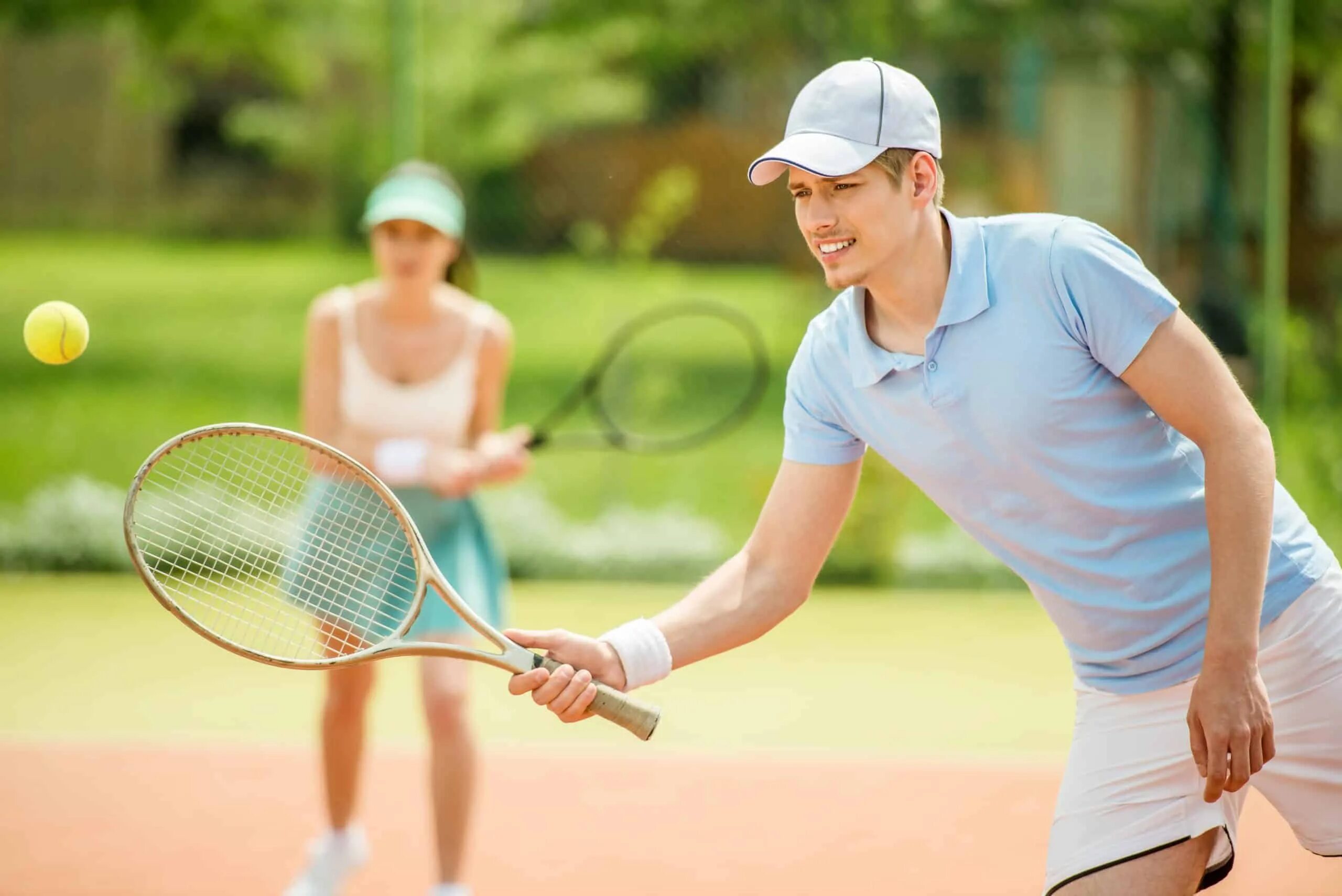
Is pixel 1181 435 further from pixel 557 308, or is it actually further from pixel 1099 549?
pixel 557 308

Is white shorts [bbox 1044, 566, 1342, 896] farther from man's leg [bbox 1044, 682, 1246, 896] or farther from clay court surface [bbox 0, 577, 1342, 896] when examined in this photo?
clay court surface [bbox 0, 577, 1342, 896]

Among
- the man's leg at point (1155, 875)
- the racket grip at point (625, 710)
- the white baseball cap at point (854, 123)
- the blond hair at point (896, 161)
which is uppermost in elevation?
the white baseball cap at point (854, 123)

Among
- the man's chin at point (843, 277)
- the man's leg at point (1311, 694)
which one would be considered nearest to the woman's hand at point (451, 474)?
the man's chin at point (843, 277)

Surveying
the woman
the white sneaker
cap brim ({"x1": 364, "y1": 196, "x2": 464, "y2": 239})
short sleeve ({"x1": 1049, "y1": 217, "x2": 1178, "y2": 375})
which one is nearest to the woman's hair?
the woman

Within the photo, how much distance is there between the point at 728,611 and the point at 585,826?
73.6 inches

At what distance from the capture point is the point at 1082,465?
2402 millimetres

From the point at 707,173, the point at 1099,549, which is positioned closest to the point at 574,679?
the point at 1099,549

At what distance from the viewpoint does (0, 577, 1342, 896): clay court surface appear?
4031mm

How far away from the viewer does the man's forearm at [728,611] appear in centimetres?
267

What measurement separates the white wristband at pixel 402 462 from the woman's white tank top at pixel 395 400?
0.30 ft

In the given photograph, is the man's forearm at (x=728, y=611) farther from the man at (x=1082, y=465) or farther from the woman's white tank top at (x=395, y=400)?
the woman's white tank top at (x=395, y=400)

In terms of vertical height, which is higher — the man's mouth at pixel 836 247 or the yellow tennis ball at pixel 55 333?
the man's mouth at pixel 836 247

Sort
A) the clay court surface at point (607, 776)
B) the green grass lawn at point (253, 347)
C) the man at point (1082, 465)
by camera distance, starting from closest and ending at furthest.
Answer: the man at point (1082, 465) → the clay court surface at point (607, 776) → the green grass lawn at point (253, 347)

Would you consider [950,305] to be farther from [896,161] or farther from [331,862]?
[331,862]
